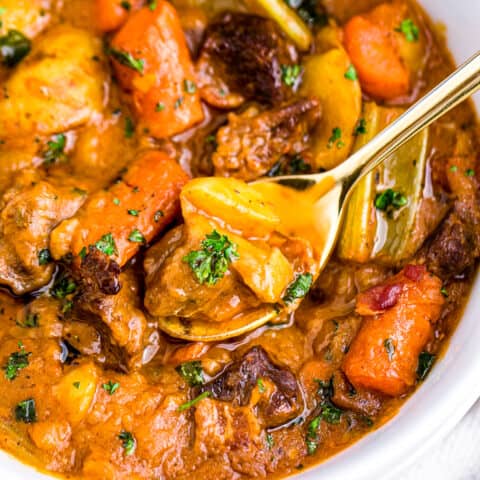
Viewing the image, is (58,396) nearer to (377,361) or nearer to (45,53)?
(377,361)

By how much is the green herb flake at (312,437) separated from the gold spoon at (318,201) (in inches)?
20.6

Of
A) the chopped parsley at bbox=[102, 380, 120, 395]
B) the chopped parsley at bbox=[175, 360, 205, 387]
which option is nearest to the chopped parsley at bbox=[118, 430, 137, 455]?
the chopped parsley at bbox=[102, 380, 120, 395]

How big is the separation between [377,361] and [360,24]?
1732 millimetres

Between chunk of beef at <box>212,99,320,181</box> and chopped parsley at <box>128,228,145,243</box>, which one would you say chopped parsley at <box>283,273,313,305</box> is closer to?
chunk of beef at <box>212,99,320,181</box>

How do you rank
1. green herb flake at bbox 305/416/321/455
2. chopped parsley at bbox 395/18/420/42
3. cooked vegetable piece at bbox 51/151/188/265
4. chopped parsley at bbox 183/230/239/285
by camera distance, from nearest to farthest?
1. chopped parsley at bbox 183/230/239/285
2. green herb flake at bbox 305/416/321/455
3. cooked vegetable piece at bbox 51/151/188/265
4. chopped parsley at bbox 395/18/420/42

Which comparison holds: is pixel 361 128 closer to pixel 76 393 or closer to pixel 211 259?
pixel 211 259

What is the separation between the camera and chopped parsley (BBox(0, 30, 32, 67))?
4355 mm

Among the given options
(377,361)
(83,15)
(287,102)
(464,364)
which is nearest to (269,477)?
(377,361)

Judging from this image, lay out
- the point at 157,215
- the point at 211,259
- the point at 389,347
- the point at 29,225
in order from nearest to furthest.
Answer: the point at 211,259 < the point at 389,347 < the point at 29,225 < the point at 157,215

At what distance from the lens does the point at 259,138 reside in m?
4.21

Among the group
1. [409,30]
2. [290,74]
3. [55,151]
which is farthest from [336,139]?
[55,151]

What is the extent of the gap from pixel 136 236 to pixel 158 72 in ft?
2.86

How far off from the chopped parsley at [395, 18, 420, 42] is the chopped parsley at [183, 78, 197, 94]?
42.5 inches

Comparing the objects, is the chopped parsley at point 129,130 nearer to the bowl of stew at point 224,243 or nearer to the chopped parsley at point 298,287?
the bowl of stew at point 224,243
